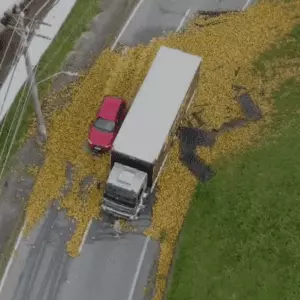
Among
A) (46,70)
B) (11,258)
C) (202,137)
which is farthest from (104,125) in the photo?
(11,258)

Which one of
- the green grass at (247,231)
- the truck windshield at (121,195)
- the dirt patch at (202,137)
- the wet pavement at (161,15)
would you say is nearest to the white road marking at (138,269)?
the green grass at (247,231)

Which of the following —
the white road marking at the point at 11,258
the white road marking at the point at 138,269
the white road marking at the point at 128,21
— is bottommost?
the white road marking at the point at 11,258

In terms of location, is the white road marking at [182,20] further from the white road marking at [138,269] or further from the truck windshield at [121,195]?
the white road marking at [138,269]

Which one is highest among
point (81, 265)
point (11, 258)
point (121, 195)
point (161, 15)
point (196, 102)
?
point (161, 15)

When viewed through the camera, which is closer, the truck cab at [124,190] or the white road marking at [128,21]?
the truck cab at [124,190]

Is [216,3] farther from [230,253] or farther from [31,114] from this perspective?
[230,253]

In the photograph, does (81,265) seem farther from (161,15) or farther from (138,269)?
(161,15)

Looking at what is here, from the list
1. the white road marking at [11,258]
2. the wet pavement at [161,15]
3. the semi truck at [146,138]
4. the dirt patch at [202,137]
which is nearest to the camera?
the white road marking at [11,258]
